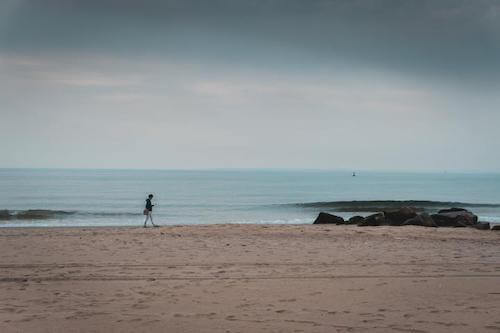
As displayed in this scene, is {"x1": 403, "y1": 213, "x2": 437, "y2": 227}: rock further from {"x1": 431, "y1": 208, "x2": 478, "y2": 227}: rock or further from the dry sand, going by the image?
the dry sand

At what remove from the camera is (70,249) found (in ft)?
46.5

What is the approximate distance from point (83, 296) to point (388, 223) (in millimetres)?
18853

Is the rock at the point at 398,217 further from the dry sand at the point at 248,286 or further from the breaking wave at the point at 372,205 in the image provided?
the breaking wave at the point at 372,205

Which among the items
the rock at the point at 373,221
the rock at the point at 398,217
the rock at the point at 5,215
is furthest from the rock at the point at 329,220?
the rock at the point at 5,215

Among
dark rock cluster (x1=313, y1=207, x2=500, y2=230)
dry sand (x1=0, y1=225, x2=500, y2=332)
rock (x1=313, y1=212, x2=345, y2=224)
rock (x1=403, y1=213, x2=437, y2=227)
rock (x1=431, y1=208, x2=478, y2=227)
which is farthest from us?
rock (x1=313, y1=212, x2=345, y2=224)

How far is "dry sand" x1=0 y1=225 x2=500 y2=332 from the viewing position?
271 inches

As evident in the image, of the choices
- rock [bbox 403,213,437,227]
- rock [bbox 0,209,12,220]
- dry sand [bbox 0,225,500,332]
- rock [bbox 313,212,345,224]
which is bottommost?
rock [bbox 0,209,12,220]

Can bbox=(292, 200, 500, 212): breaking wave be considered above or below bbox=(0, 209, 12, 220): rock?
above

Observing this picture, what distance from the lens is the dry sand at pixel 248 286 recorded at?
6.88 metres

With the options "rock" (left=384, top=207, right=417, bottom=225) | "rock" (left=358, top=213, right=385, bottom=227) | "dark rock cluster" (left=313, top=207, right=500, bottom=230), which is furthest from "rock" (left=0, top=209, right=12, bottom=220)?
"rock" (left=384, top=207, right=417, bottom=225)

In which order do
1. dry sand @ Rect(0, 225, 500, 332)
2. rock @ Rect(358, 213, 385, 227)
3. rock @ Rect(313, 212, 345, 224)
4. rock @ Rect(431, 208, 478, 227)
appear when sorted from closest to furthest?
dry sand @ Rect(0, 225, 500, 332) < rock @ Rect(358, 213, 385, 227) < rock @ Rect(431, 208, 478, 227) < rock @ Rect(313, 212, 345, 224)

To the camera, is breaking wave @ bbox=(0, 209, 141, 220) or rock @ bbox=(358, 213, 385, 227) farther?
breaking wave @ bbox=(0, 209, 141, 220)

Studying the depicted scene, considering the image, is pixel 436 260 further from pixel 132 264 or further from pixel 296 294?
pixel 132 264

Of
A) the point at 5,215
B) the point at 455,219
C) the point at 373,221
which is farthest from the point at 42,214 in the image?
the point at 455,219
